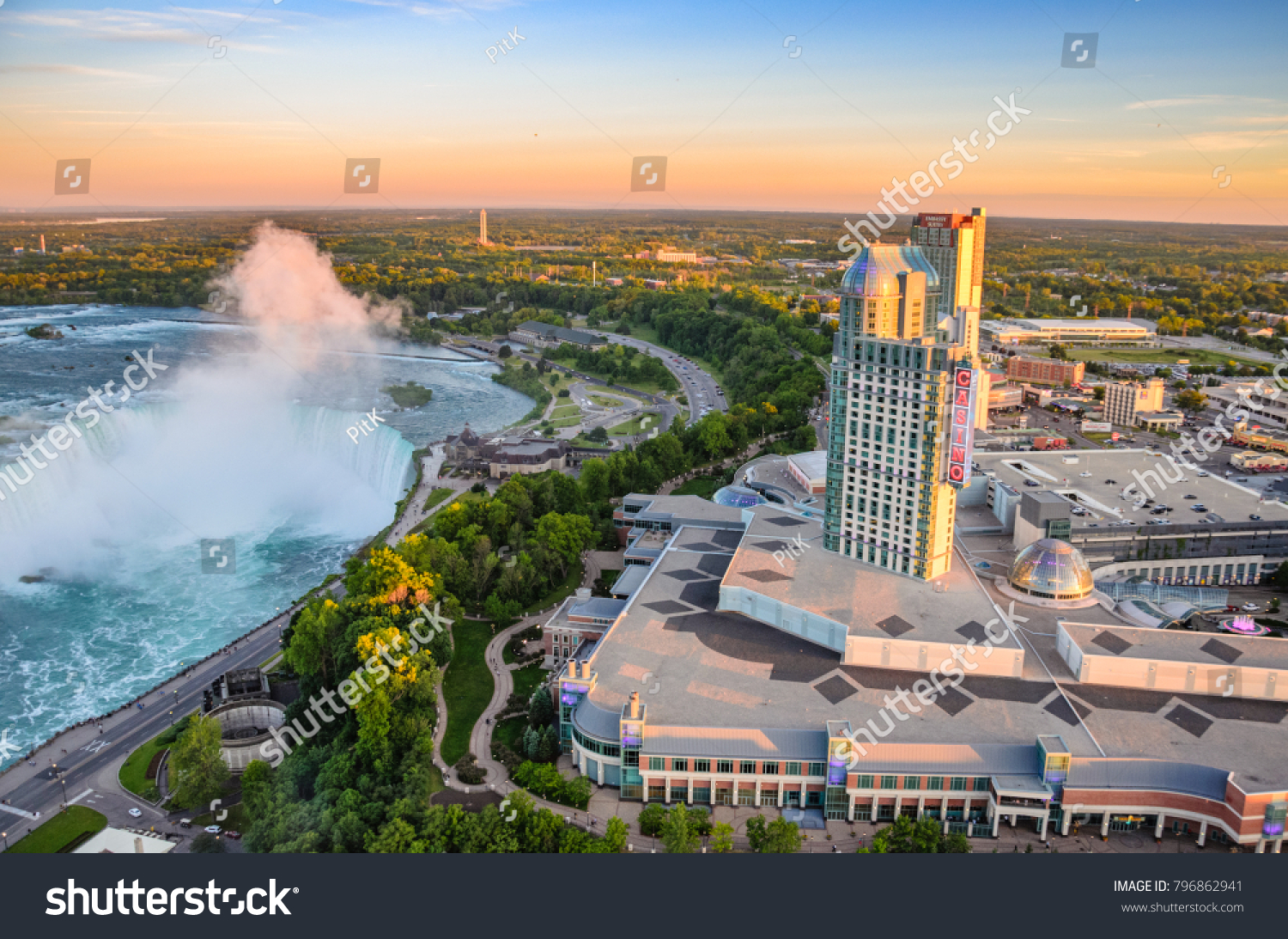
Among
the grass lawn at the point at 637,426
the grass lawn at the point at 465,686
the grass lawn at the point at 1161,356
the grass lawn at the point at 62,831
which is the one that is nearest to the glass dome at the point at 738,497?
the grass lawn at the point at 465,686

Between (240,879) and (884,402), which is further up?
(884,402)

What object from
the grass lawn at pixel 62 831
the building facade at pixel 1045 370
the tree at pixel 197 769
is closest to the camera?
the grass lawn at pixel 62 831

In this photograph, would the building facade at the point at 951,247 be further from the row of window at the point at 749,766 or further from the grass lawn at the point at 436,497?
the row of window at the point at 749,766

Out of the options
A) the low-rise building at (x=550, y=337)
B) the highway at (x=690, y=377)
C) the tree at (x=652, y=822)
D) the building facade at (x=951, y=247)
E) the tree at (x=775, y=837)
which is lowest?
the tree at (x=652, y=822)

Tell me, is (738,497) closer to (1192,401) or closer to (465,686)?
(465,686)

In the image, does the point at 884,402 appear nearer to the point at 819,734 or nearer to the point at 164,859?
the point at 819,734

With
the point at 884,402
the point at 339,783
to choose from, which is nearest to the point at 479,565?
the point at 339,783

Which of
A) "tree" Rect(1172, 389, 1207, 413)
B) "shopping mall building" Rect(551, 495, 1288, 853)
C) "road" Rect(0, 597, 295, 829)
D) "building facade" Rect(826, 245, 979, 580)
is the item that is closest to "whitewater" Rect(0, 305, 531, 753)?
"road" Rect(0, 597, 295, 829)
